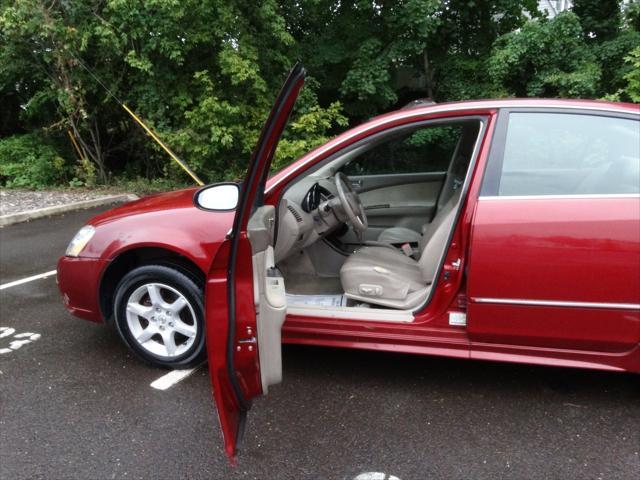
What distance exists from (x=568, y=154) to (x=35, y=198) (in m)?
9.23

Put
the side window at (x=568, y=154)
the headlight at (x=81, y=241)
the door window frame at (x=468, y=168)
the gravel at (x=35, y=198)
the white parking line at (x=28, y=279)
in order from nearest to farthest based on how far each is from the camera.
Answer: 1. the side window at (x=568, y=154)
2. the door window frame at (x=468, y=168)
3. the headlight at (x=81, y=241)
4. the white parking line at (x=28, y=279)
5. the gravel at (x=35, y=198)

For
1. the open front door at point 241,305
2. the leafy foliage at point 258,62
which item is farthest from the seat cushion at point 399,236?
the leafy foliage at point 258,62

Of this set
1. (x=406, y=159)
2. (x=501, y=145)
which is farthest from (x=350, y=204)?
(x=406, y=159)

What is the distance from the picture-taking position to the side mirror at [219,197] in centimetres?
275

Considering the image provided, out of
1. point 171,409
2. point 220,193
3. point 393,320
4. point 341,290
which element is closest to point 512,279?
point 393,320

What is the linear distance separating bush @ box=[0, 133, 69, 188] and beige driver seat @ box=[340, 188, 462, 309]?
31.6 ft

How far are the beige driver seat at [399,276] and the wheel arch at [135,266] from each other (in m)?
0.87

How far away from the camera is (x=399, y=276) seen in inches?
117

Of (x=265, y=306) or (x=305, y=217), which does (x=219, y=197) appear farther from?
(x=265, y=306)

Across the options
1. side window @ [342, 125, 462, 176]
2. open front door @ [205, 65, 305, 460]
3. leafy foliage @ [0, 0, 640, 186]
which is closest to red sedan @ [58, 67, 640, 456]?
open front door @ [205, 65, 305, 460]

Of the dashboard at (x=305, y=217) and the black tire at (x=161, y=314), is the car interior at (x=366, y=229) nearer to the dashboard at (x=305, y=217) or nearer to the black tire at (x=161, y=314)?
the dashboard at (x=305, y=217)

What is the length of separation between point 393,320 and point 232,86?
738cm

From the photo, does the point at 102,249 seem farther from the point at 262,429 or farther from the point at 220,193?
the point at 262,429

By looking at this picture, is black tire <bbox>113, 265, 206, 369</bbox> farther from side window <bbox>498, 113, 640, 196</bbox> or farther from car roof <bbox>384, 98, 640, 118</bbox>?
side window <bbox>498, 113, 640, 196</bbox>
